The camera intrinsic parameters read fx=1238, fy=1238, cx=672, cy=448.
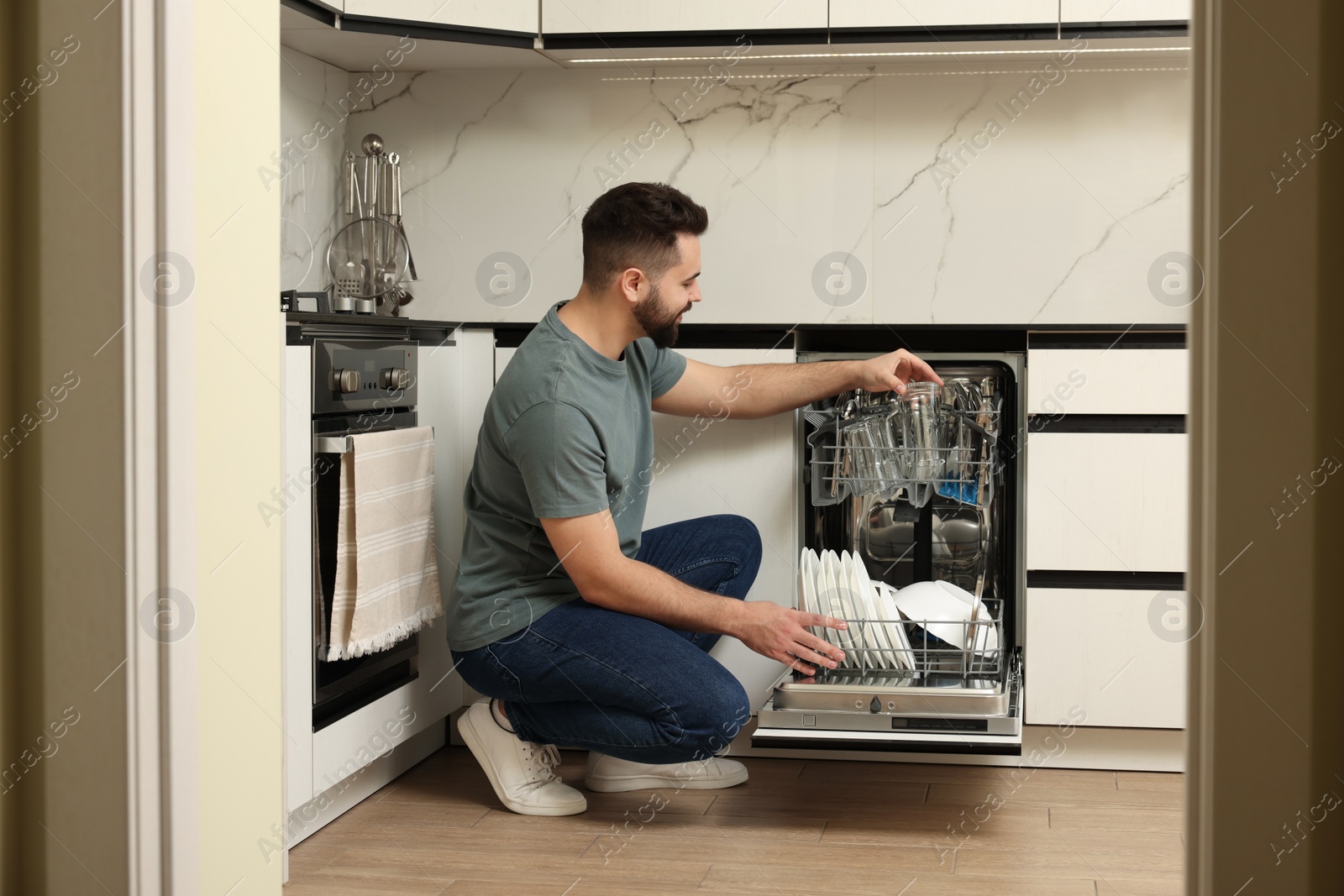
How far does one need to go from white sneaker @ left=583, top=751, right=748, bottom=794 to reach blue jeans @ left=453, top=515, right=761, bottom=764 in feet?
0.59

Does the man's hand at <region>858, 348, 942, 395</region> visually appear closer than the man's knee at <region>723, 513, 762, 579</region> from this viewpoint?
Yes

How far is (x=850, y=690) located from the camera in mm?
1978

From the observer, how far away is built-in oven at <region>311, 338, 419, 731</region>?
1.97m

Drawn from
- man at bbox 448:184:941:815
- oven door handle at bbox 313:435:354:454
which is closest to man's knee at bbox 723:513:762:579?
man at bbox 448:184:941:815

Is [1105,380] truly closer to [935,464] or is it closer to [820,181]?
[935,464]

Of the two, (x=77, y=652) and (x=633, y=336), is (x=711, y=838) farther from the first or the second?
(x=77, y=652)

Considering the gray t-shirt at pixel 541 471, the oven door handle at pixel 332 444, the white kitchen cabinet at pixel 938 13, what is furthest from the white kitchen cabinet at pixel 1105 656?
the oven door handle at pixel 332 444

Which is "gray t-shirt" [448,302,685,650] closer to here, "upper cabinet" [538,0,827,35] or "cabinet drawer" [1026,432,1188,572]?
"upper cabinet" [538,0,827,35]

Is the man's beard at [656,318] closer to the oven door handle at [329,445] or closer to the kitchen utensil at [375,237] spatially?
the oven door handle at [329,445]

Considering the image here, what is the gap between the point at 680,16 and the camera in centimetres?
242

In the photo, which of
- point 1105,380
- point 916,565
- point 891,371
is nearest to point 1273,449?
point 891,371

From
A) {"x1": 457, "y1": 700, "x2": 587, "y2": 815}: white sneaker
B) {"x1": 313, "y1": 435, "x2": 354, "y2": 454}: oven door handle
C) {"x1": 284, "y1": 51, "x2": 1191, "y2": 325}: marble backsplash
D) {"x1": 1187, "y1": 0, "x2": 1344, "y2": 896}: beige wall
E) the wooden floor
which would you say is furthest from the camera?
{"x1": 284, "y1": 51, "x2": 1191, "y2": 325}: marble backsplash

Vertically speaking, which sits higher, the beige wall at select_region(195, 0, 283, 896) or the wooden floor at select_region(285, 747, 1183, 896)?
the beige wall at select_region(195, 0, 283, 896)

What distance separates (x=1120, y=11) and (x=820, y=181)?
0.63 meters
